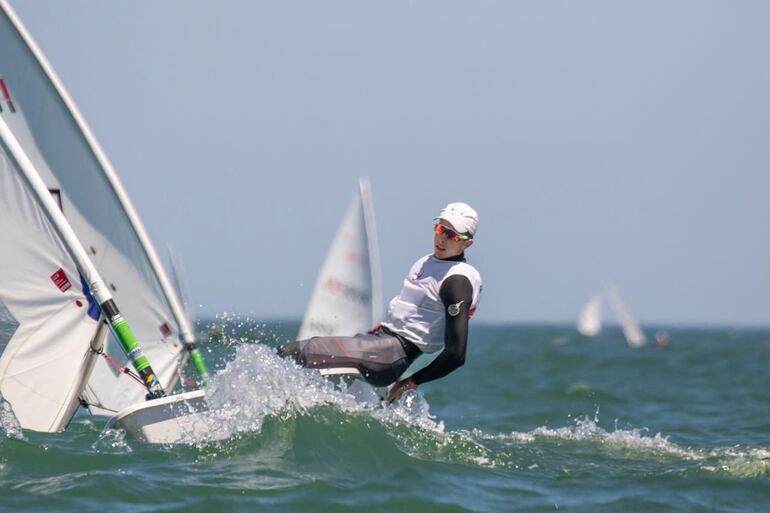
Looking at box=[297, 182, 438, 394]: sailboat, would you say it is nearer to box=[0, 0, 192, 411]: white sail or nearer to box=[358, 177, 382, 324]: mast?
box=[358, 177, 382, 324]: mast

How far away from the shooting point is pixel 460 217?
23.9ft

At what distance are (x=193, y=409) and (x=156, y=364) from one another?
107 inches

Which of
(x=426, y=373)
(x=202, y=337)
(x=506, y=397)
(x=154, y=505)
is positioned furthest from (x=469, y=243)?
(x=506, y=397)

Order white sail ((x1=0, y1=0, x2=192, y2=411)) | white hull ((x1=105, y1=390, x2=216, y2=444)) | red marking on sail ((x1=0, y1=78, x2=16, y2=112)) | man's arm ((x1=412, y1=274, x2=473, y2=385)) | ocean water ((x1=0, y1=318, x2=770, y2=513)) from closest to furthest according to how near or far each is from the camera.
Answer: ocean water ((x1=0, y1=318, x2=770, y2=513)), man's arm ((x1=412, y1=274, x2=473, y2=385)), white hull ((x1=105, y1=390, x2=216, y2=444)), red marking on sail ((x1=0, y1=78, x2=16, y2=112)), white sail ((x1=0, y1=0, x2=192, y2=411))

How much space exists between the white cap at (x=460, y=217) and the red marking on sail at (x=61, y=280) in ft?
8.33

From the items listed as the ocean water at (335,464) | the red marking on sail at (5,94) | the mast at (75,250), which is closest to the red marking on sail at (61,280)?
the mast at (75,250)

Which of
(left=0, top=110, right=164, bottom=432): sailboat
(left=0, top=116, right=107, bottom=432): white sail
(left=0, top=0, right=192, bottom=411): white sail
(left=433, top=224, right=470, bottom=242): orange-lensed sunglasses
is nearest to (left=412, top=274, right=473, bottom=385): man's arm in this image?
(left=433, top=224, right=470, bottom=242): orange-lensed sunglasses

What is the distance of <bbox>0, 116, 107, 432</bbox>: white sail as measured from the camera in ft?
25.8

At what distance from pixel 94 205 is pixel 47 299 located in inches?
68.5

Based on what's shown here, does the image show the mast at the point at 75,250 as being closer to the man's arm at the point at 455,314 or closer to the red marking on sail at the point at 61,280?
the red marking on sail at the point at 61,280

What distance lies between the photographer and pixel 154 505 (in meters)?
5.94

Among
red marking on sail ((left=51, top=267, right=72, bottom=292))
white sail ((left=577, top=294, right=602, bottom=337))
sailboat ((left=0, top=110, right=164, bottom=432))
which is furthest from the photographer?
white sail ((left=577, top=294, right=602, bottom=337))

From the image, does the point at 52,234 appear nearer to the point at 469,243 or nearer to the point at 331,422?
the point at 331,422

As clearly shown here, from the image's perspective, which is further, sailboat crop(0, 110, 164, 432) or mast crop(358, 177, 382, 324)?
mast crop(358, 177, 382, 324)
